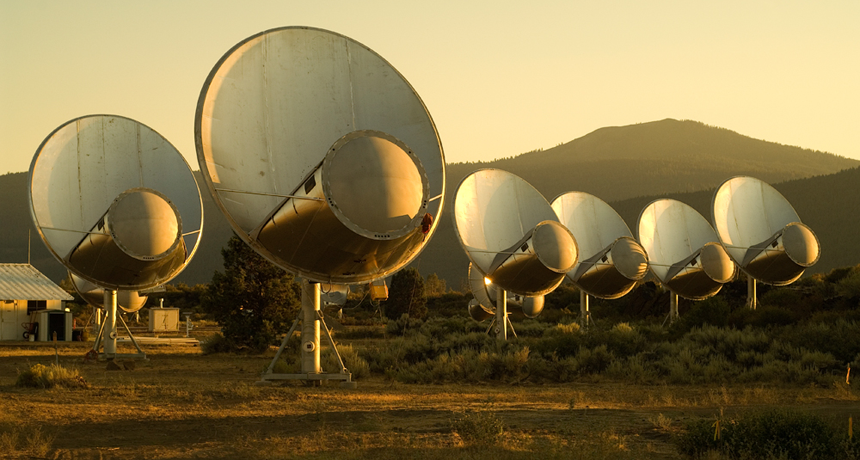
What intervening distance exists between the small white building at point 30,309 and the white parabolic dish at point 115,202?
1835cm

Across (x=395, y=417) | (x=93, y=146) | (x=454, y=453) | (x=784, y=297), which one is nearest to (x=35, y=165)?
(x=93, y=146)

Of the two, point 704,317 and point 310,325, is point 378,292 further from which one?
point 704,317

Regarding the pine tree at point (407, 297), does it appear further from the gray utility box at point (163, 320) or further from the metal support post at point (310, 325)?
the metal support post at point (310, 325)

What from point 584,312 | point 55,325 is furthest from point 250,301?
point 55,325

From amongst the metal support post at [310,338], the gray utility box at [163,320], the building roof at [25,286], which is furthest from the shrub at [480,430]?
the gray utility box at [163,320]

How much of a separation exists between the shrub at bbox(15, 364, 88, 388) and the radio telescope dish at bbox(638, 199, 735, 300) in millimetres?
26020

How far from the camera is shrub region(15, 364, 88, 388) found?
61.6 ft

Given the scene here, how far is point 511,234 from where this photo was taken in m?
29.9

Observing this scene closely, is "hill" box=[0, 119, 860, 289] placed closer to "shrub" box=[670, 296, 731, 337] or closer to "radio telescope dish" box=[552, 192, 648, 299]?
"radio telescope dish" box=[552, 192, 648, 299]

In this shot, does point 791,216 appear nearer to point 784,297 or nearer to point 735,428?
→ point 784,297

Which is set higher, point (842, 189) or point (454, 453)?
point (842, 189)

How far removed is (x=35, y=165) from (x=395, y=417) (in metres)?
16.2

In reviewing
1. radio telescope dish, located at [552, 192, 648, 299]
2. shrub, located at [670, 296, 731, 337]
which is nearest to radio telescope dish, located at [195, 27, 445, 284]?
shrub, located at [670, 296, 731, 337]

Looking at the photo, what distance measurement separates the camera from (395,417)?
47.8 feet
